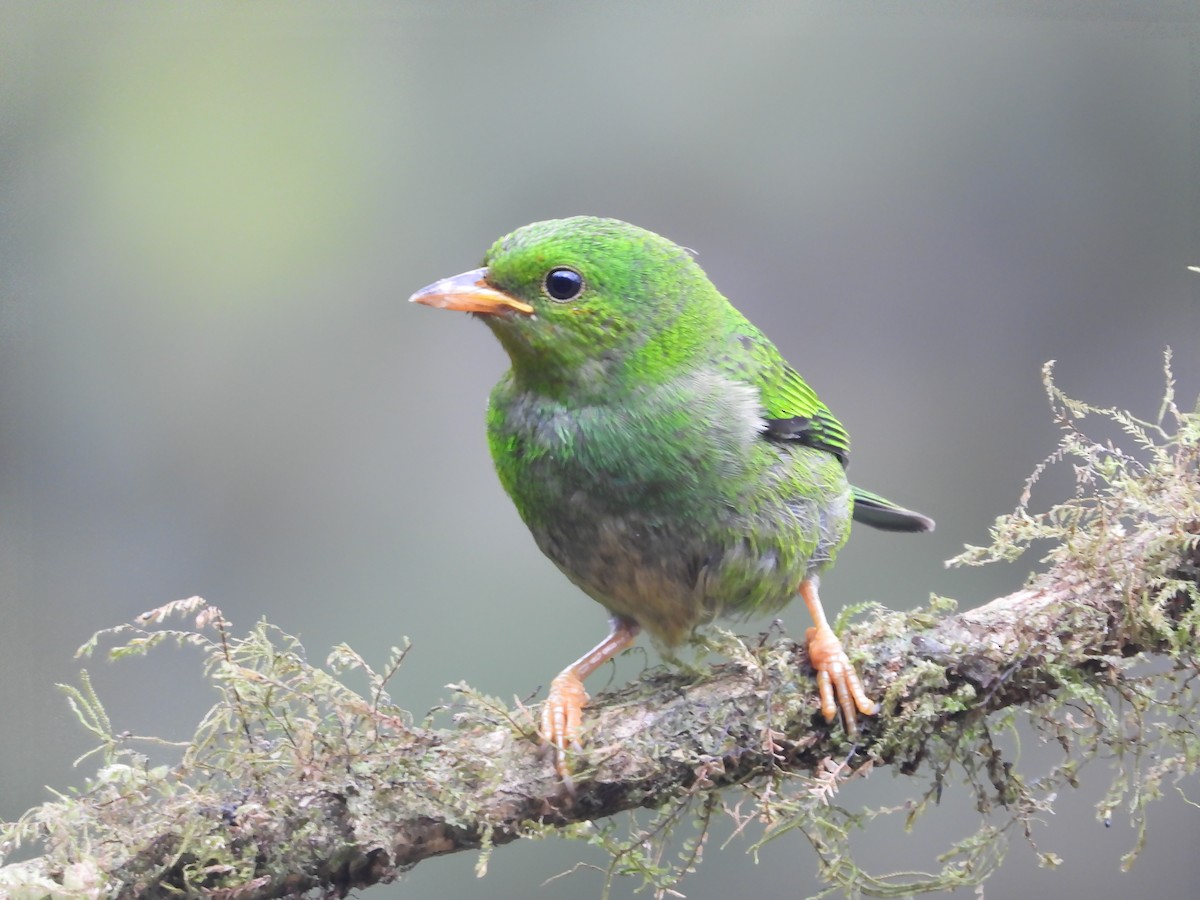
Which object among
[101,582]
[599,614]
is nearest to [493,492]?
[599,614]

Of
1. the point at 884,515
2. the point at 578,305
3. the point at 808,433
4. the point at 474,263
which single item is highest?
the point at 474,263

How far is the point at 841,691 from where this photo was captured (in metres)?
2.10

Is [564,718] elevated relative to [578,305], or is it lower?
lower

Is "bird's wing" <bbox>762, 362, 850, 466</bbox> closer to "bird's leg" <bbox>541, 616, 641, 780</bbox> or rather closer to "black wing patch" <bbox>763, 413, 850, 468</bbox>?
"black wing patch" <bbox>763, 413, 850, 468</bbox>

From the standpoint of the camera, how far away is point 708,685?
7.09 feet

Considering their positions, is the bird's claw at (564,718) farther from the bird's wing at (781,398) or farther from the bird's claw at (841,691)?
the bird's wing at (781,398)

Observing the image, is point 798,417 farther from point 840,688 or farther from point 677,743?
point 677,743

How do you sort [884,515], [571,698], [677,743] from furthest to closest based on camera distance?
[884,515], [571,698], [677,743]

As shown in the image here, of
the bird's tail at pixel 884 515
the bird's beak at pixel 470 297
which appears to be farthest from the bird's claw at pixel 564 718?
the bird's tail at pixel 884 515

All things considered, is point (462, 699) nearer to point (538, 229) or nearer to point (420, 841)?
point (420, 841)

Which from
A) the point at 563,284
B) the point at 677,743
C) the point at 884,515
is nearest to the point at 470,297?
the point at 563,284

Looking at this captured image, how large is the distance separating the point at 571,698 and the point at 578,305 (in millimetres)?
879

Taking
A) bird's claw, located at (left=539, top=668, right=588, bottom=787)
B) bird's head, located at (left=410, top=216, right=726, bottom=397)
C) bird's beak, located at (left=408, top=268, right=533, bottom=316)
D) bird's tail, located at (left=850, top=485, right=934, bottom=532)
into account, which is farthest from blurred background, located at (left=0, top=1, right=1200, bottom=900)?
bird's beak, located at (left=408, top=268, right=533, bottom=316)

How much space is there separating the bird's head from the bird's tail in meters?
0.84
